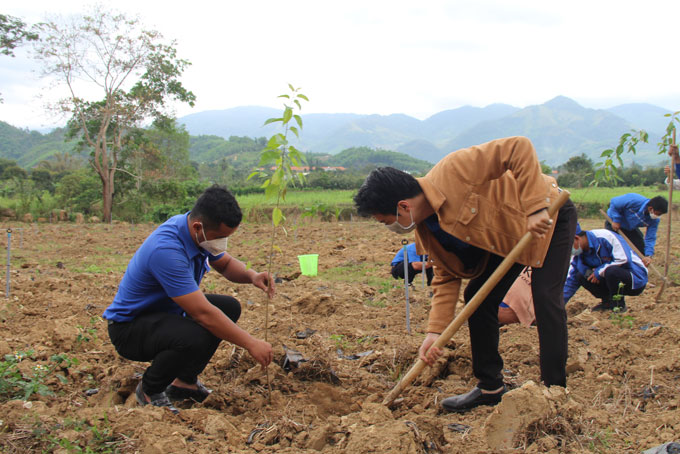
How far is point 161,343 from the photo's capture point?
8.63 ft

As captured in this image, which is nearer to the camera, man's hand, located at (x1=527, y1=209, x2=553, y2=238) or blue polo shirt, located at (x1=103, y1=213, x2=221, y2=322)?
man's hand, located at (x1=527, y1=209, x2=553, y2=238)

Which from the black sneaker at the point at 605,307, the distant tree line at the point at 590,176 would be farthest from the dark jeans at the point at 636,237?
the distant tree line at the point at 590,176

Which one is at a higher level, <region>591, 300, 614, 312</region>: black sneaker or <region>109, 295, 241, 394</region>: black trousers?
<region>109, 295, 241, 394</region>: black trousers

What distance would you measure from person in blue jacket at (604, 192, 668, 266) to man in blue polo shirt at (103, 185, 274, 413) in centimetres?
486

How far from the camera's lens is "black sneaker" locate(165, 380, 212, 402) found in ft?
9.64

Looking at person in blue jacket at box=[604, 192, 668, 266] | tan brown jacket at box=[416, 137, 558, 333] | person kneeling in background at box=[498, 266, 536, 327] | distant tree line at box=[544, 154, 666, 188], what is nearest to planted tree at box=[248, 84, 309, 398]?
tan brown jacket at box=[416, 137, 558, 333]

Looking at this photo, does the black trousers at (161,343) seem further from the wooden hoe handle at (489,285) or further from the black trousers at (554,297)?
the black trousers at (554,297)

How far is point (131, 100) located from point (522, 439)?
22561 millimetres

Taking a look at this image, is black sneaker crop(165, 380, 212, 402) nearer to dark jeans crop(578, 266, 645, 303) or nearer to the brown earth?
the brown earth

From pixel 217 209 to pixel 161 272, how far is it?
0.43 metres

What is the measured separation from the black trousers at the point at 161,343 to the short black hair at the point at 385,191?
120cm

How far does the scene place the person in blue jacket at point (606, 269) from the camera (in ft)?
14.9

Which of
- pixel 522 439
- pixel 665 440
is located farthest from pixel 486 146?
pixel 665 440

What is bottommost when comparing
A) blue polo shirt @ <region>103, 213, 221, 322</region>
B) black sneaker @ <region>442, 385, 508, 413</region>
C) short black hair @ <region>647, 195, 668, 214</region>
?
black sneaker @ <region>442, 385, 508, 413</region>
